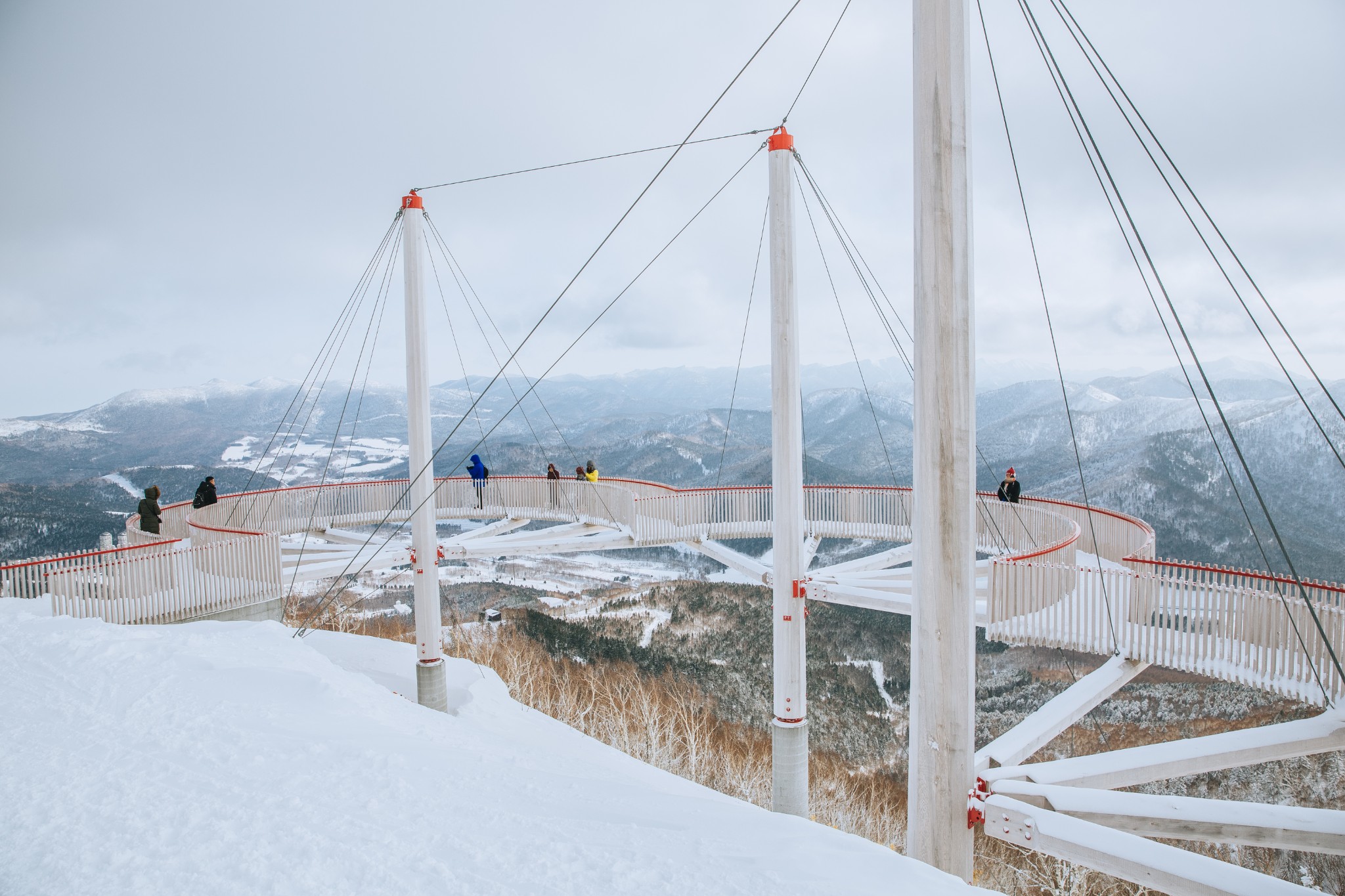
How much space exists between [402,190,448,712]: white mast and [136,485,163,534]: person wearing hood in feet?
24.9

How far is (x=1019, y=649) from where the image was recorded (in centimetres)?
7238

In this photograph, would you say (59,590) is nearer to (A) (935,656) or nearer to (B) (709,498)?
(B) (709,498)

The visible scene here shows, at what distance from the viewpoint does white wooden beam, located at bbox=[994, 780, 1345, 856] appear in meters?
7.14

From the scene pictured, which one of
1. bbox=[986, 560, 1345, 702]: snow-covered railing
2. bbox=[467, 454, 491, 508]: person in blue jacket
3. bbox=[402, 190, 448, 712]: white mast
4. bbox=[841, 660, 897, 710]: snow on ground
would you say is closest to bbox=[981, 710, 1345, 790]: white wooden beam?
bbox=[986, 560, 1345, 702]: snow-covered railing

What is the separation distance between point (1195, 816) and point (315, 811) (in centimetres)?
821

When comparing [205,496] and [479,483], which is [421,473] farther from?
[205,496]

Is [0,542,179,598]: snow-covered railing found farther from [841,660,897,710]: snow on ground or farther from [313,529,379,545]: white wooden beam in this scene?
[841,660,897,710]: snow on ground

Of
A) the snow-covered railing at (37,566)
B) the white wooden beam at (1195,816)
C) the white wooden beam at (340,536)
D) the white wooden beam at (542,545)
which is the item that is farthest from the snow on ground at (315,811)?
the white wooden beam at (340,536)

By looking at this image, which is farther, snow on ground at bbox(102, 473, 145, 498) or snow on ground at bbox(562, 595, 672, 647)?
snow on ground at bbox(102, 473, 145, 498)

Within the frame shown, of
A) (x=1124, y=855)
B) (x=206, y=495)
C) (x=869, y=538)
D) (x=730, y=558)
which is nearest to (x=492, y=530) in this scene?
(x=206, y=495)

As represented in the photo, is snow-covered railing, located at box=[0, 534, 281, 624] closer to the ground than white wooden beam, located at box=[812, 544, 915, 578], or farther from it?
farther from it

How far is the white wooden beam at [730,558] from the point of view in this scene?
17766 mm

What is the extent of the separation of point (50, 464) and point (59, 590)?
21574 centimetres

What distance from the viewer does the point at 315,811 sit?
5367 mm
